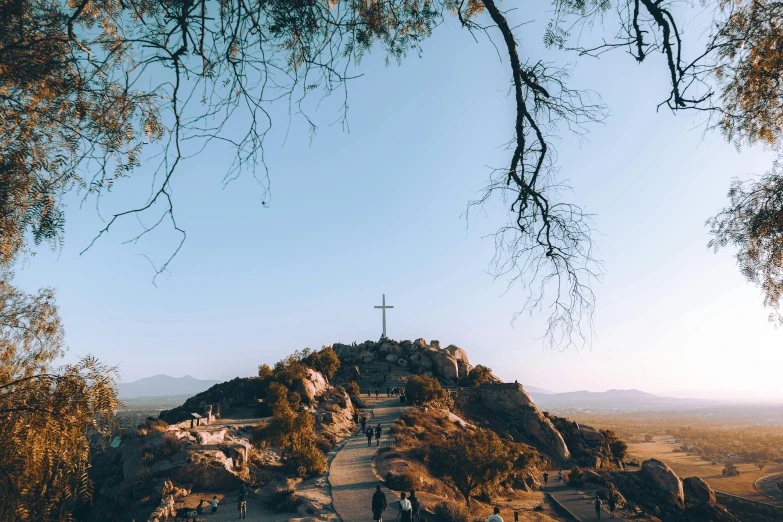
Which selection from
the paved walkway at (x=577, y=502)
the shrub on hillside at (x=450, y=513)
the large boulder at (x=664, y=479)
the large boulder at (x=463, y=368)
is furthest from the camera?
the large boulder at (x=463, y=368)

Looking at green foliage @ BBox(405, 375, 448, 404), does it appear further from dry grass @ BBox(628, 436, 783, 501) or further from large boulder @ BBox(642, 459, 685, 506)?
dry grass @ BBox(628, 436, 783, 501)

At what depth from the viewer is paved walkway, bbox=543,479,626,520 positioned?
2530 cm

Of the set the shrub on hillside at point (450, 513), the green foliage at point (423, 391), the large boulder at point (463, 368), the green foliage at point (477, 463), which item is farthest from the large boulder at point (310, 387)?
the large boulder at point (463, 368)

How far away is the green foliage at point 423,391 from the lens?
42.6 m

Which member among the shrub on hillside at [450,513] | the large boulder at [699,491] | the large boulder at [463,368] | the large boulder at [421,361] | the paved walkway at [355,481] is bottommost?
the large boulder at [699,491]

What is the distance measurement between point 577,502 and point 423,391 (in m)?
17.8

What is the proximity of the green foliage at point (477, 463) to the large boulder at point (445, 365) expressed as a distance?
34.7 metres

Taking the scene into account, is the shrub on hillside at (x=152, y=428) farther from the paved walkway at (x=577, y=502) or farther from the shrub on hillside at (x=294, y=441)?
the paved walkway at (x=577, y=502)

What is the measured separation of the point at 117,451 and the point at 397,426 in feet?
64.3

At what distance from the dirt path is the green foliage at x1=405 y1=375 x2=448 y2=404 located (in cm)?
1397

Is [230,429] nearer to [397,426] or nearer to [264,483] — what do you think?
[264,483]

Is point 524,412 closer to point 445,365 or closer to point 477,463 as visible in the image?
point 445,365

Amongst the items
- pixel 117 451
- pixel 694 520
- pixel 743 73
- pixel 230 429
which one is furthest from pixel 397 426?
pixel 743 73

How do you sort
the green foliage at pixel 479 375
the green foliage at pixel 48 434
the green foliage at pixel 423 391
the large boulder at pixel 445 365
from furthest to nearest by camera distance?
the large boulder at pixel 445 365, the green foliage at pixel 479 375, the green foliage at pixel 423 391, the green foliage at pixel 48 434
